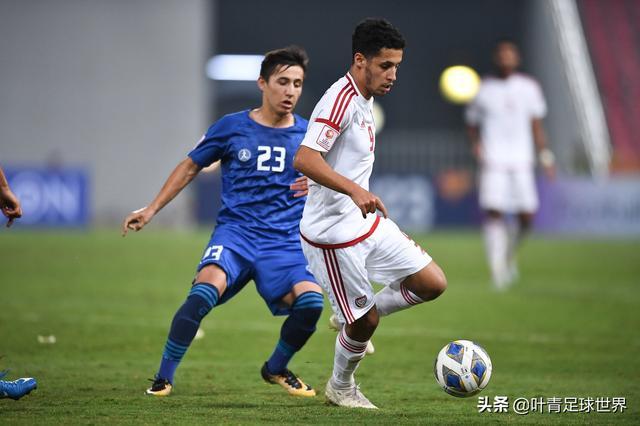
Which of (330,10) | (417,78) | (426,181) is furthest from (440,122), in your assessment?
(426,181)

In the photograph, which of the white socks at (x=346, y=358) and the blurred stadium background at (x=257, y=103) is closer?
the white socks at (x=346, y=358)

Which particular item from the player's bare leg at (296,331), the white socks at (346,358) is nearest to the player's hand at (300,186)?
the player's bare leg at (296,331)

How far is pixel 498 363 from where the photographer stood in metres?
8.35

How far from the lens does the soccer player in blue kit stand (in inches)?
268

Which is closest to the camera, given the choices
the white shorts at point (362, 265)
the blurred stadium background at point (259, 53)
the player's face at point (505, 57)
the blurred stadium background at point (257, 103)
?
the white shorts at point (362, 265)

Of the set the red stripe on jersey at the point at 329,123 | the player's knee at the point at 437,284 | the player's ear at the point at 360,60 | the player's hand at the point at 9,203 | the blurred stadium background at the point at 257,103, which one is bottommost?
the blurred stadium background at the point at 257,103

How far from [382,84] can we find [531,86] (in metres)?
8.62

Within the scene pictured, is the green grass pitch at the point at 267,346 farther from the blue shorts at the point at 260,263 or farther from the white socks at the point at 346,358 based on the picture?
the blue shorts at the point at 260,263

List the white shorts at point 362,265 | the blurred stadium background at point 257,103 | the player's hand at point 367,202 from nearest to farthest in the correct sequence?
the player's hand at point 367,202 → the white shorts at point 362,265 → the blurred stadium background at point 257,103

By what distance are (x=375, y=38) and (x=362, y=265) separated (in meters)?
1.21

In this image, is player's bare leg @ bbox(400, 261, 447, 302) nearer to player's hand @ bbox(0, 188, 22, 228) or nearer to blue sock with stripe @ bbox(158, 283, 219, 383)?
blue sock with stripe @ bbox(158, 283, 219, 383)

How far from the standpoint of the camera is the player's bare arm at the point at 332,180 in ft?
18.4

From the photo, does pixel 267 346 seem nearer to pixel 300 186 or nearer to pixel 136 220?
pixel 300 186

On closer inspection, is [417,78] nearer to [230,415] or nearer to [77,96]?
[77,96]
